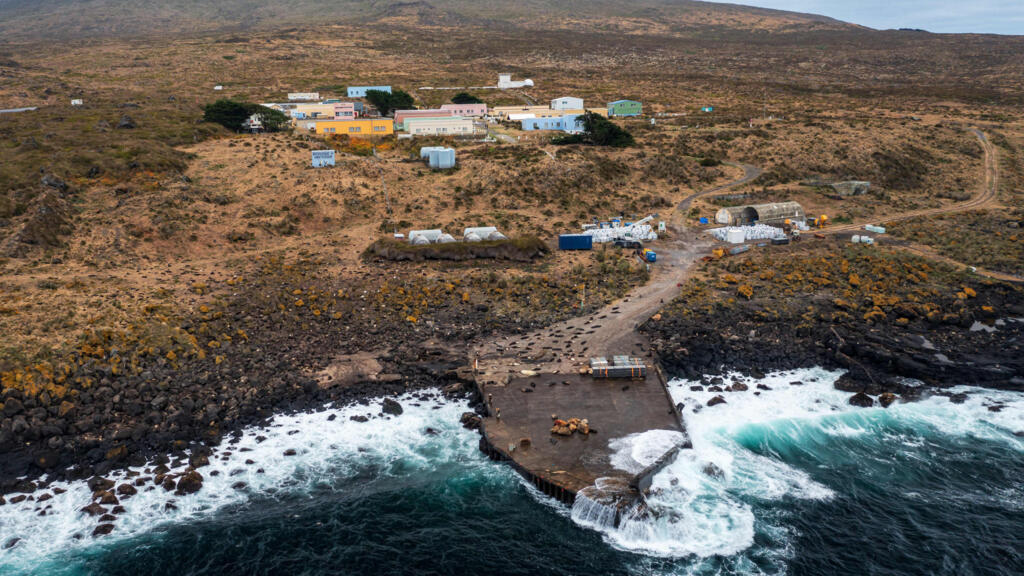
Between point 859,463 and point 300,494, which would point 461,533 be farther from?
point 859,463

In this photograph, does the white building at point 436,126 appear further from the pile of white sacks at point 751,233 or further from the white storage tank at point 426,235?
the pile of white sacks at point 751,233

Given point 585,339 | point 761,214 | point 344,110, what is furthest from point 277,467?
point 344,110

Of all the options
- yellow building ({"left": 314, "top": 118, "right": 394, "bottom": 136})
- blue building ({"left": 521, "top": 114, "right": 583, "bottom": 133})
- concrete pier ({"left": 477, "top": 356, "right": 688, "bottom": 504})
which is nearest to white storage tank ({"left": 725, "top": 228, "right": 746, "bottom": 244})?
concrete pier ({"left": 477, "top": 356, "right": 688, "bottom": 504})

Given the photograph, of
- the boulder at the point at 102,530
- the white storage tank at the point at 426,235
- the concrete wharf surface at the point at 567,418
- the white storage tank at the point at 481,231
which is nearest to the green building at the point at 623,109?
the white storage tank at the point at 481,231

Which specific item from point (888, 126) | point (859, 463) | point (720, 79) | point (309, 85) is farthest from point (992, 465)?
point (720, 79)

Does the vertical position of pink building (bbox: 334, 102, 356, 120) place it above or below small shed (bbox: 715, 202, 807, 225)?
above

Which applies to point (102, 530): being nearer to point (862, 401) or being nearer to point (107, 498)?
point (107, 498)

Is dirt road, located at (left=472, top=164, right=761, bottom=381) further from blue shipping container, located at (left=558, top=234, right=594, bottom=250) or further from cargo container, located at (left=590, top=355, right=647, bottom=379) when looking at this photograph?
blue shipping container, located at (left=558, top=234, right=594, bottom=250)
